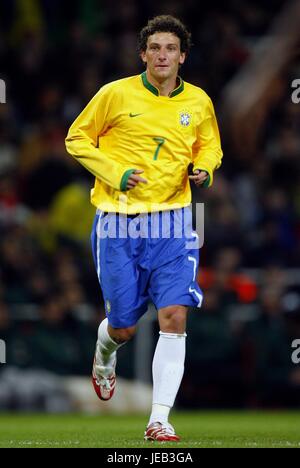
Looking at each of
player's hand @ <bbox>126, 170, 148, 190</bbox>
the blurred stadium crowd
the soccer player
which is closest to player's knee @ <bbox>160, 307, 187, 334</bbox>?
the soccer player

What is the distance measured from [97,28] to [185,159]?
9581 mm

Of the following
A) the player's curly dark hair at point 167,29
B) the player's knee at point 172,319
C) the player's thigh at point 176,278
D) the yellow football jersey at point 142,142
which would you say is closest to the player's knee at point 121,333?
the player's thigh at point 176,278

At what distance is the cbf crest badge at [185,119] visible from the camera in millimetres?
9352

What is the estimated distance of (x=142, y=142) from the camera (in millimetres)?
9266

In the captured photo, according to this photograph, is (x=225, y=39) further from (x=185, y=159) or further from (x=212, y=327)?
(x=185, y=159)

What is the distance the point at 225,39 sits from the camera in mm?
18203

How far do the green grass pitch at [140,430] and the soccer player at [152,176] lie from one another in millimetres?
556

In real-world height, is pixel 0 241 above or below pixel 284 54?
below

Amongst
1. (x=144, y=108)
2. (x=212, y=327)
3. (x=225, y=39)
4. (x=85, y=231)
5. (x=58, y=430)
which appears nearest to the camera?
(x=144, y=108)

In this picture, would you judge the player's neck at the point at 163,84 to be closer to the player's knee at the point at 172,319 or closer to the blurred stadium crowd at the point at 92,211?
the player's knee at the point at 172,319

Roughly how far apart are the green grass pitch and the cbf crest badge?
1995 millimetres

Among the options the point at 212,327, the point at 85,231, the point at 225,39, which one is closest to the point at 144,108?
the point at 212,327

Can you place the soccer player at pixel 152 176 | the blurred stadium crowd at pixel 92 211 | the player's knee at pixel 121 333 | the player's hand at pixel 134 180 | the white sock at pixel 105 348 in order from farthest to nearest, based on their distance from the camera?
1. the blurred stadium crowd at pixel 92 211
2. the white sock at pixel 105 348
3. the player's knee at pixel 121 333
4. the soccer player at pixel 152 176
5. the player's hand at pixel 134 180

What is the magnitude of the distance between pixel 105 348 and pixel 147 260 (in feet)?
3.45
